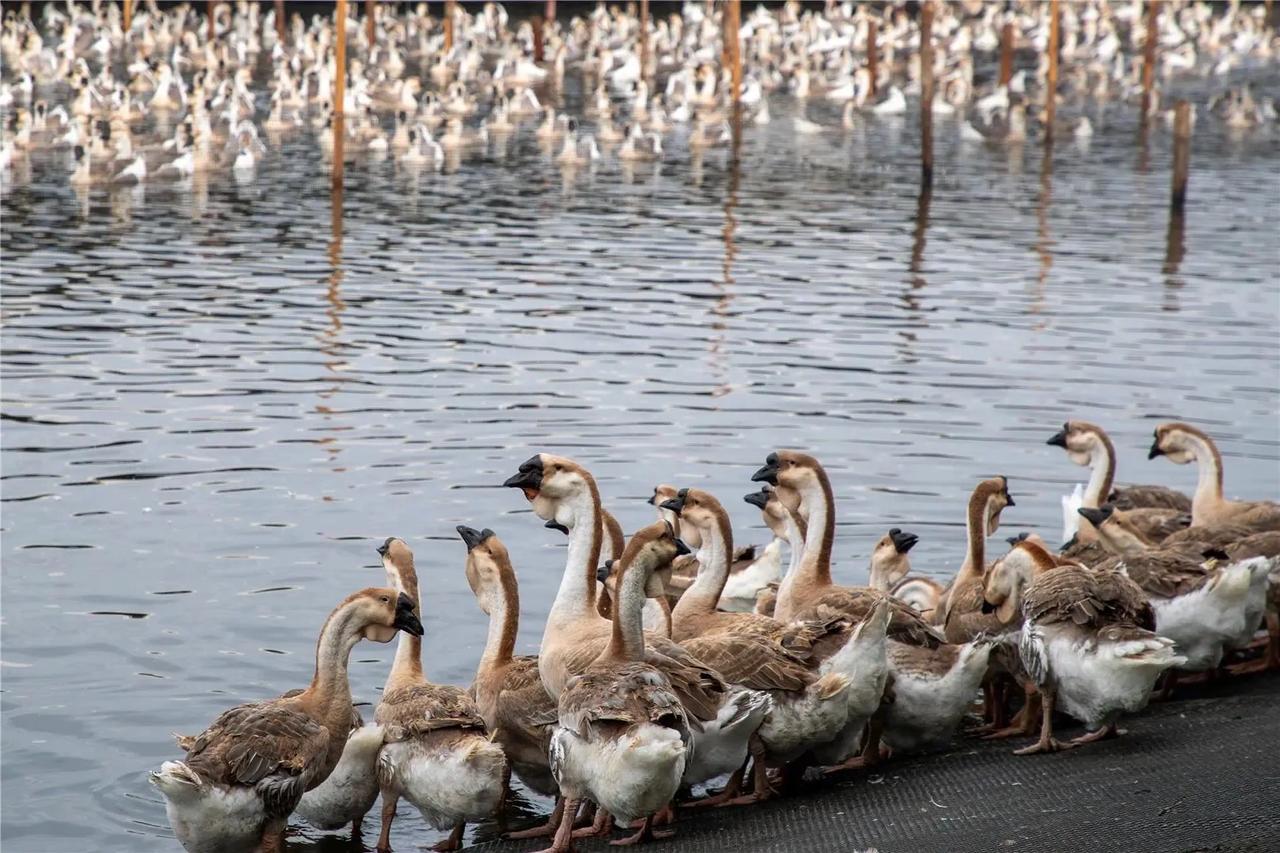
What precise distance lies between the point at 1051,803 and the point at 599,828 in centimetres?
196

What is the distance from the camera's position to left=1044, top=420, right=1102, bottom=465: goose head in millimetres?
12016

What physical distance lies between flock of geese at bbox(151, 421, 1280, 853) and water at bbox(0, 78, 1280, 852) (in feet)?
2.57

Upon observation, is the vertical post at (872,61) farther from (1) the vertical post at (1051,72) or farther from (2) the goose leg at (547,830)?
(2) the goose leg at (547,830)

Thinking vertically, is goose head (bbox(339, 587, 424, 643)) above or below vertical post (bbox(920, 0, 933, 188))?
below

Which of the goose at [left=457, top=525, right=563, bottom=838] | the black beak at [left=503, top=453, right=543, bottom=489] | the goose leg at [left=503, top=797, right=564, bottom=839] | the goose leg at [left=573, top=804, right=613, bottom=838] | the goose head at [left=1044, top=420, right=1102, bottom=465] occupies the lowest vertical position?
the goose leg at [left=503, top=797, right=564, bottom=839]

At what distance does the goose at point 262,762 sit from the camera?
735 centimetres

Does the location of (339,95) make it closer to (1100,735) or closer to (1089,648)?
(1100,735)

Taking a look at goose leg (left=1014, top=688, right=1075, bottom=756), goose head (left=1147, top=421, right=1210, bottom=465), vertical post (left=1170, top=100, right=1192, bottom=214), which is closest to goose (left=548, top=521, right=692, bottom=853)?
goose leg (left=1014, top=688, right=1075, bottom=756)

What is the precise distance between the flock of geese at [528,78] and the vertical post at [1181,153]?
12215 millimetres

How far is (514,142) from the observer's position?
41156 mm

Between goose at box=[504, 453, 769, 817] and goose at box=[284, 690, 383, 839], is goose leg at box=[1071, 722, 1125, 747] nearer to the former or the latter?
goose at box=[504, 453, 769, 817]

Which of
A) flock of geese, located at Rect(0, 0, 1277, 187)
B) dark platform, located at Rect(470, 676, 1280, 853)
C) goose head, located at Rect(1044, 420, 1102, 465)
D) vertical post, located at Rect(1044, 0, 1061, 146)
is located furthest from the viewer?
vertical post, located at Rect(1044, 0, 1061, 146)

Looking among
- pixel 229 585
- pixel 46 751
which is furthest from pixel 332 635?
pixel 229 585

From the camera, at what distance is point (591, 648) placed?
27.0 ft
